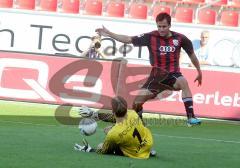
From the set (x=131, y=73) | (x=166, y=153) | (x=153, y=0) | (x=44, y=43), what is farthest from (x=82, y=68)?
(x=153, y=0)

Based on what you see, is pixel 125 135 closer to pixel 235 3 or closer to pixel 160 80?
pixel 160 80

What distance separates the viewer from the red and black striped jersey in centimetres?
1131

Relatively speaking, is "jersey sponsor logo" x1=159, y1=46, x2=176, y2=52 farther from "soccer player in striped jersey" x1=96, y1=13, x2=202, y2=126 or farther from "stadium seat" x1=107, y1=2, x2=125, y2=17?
"stadium seat" x1=107, y1=2, x2=125, y2=17

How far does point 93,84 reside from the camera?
17.0m

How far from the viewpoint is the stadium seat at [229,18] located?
2414 centimetres

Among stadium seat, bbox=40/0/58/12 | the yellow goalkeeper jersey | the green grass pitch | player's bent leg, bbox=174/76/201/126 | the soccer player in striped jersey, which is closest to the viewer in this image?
the green grass pitch

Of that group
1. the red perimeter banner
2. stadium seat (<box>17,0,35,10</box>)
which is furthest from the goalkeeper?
stadium seat (<box>17,0,35,10</box>)

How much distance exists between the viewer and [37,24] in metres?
22.0

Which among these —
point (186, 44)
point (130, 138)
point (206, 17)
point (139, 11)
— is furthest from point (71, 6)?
point (130, 138)

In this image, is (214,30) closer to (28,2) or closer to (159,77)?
(28,2)

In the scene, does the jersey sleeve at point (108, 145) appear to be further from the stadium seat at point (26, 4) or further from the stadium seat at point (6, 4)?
the stadium seat at point (26, 4)

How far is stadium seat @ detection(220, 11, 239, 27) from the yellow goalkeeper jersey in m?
15.4

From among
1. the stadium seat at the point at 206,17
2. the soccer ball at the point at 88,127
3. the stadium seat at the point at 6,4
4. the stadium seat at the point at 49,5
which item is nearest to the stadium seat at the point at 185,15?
the stadium seat at the point at 206,17

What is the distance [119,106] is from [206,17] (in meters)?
15.5
